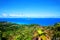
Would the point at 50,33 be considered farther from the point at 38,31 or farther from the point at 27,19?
the point at 27,19

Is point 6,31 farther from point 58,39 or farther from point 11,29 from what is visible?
point 58,39

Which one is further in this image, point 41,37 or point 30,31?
point 30,31

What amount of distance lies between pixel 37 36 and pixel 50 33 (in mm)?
474

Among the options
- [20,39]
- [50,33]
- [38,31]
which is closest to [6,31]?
[20,39]

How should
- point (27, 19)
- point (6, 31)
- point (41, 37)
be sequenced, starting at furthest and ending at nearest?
point (27, 19) → point (6, 31) → point (41, 37)

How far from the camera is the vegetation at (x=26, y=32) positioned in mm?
3945

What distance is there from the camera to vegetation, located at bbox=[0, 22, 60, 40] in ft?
12.9

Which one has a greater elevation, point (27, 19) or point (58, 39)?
point (27, 19)

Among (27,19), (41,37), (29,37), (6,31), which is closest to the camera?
(41,37)

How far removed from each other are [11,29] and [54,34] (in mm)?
1274

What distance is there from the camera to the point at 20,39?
3.95 metres

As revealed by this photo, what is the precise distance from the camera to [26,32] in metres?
4.15

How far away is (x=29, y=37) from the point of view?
3986 mm

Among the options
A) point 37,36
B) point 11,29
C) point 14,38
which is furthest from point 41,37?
point 11,29
